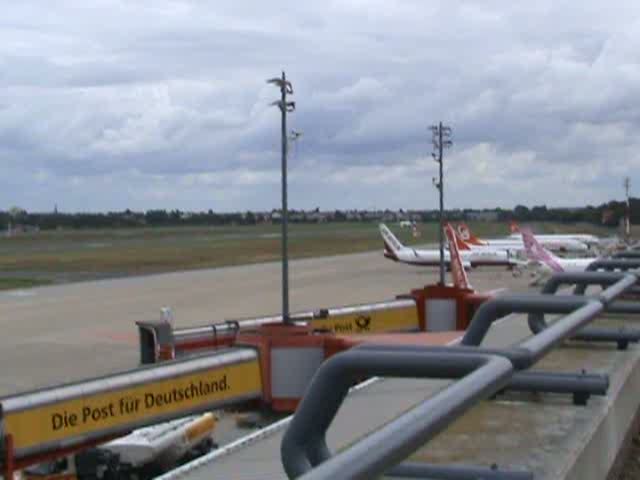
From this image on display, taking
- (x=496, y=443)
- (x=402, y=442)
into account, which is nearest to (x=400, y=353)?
(x=402, y=442)

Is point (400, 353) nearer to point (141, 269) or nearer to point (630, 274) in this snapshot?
point (630, 274)

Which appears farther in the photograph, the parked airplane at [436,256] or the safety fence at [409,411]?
the parked airplane at [436,256]

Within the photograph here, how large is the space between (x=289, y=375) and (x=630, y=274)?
12.8 meters

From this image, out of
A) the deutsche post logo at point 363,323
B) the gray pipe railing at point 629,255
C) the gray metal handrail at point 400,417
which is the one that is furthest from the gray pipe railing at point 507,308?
the deutsche post logo at point 363,323

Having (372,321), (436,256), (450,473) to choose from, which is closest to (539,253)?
(436,256)

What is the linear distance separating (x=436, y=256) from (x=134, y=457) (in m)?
65.5

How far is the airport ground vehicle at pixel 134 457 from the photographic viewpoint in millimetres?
14859

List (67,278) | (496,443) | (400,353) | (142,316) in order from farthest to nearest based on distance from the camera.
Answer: (67,278)
(142,316)
(496,443)
(400,353)

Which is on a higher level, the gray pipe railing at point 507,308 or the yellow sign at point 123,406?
the gray pipe railing at point 507,308

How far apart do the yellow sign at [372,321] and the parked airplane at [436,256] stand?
46.4m

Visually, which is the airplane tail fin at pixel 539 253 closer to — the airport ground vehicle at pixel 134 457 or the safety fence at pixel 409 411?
the airport ground vehicle at pixel 134 457

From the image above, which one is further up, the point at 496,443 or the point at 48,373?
the point at 496,443

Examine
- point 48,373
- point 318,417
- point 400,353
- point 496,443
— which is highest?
point 400,353

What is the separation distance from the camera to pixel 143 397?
15.4 meters
